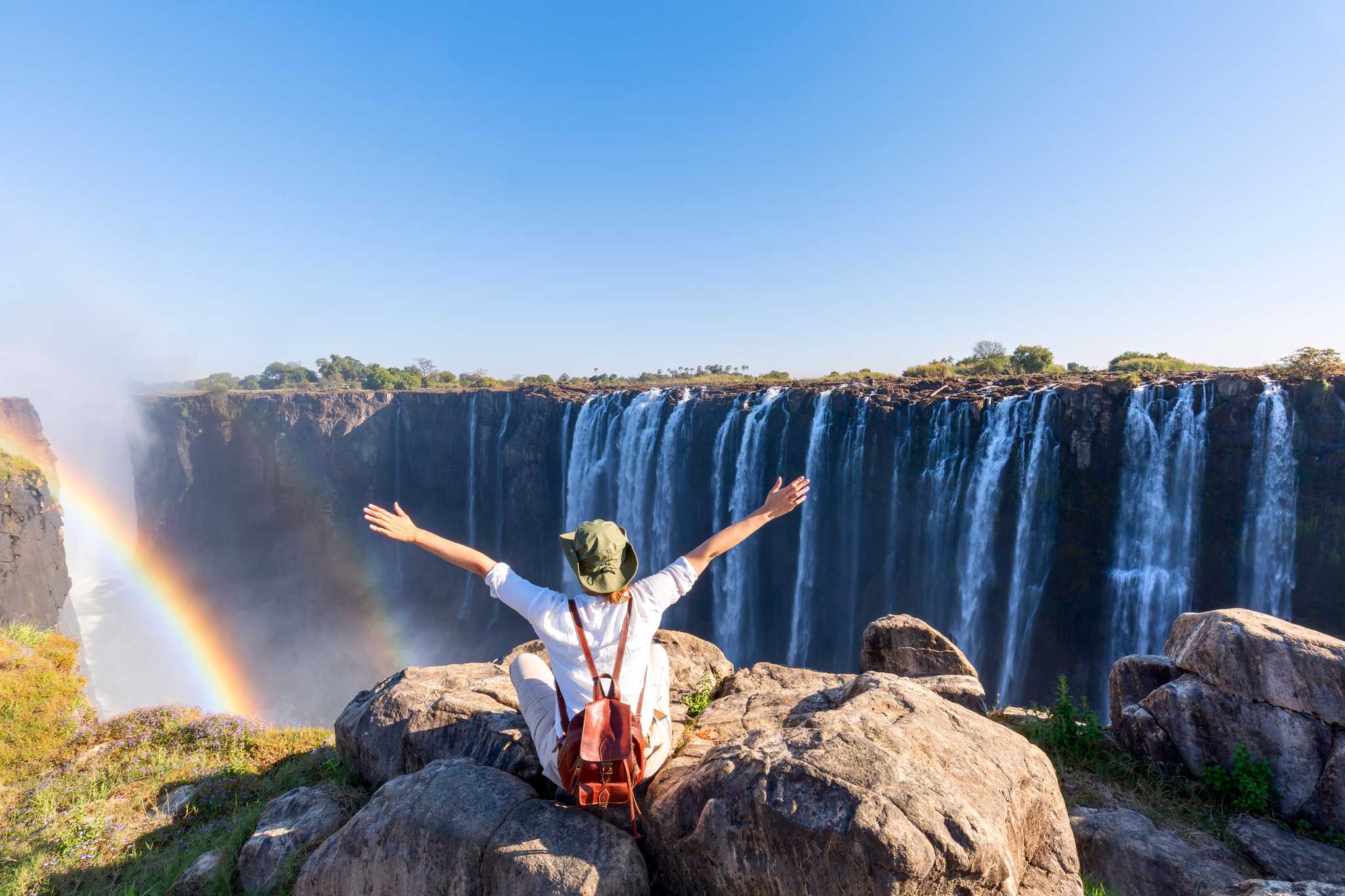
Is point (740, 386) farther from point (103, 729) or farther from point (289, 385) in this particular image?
point (289, 385)

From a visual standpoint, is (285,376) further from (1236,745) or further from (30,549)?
(1236,745)

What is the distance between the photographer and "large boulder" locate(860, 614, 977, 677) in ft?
24.7

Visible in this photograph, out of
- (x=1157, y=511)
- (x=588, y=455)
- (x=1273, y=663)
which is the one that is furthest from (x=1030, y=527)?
(x=588, y=455)

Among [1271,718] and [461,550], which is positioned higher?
[461,550]

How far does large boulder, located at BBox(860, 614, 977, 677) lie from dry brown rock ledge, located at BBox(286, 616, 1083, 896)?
13.1 ft

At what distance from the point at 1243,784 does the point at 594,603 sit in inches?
228

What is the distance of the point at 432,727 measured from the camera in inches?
185

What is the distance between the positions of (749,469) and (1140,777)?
18.1 metres

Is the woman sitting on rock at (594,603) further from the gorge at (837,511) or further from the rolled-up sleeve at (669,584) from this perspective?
the gorge at (837,511)

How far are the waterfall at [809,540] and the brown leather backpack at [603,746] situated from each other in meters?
19.1

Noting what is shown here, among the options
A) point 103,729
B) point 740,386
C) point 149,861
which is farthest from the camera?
point 740,386

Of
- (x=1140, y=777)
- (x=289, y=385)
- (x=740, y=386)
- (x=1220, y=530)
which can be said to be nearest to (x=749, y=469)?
(x=740, y=386)

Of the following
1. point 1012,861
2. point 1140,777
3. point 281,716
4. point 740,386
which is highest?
point 740,386

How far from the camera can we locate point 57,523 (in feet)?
75.7
